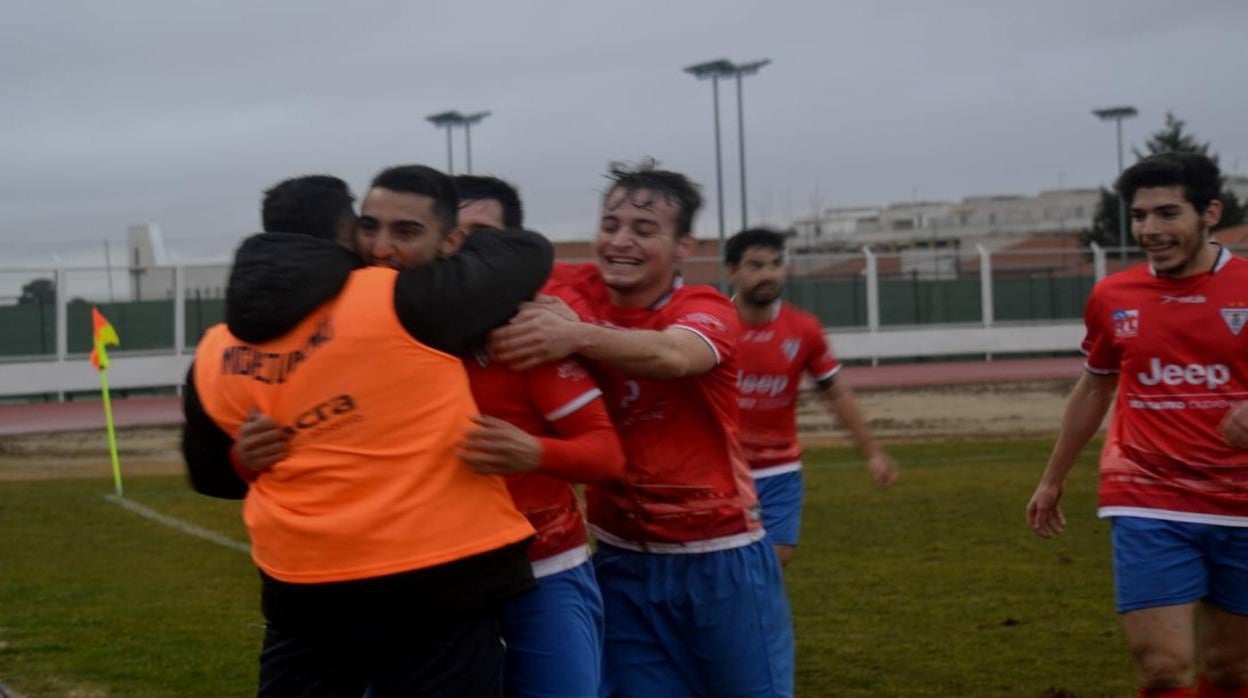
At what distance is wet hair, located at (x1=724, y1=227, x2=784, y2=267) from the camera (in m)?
9.23

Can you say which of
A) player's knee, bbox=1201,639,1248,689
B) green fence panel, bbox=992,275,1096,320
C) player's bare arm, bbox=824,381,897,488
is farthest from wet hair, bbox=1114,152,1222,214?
green fence panel, bbox=992,275,1096,320

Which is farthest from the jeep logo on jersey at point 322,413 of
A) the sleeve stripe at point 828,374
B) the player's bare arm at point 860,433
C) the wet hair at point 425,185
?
the sleeve stripe at point 828,374

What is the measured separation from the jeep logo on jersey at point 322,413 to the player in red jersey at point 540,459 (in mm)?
52

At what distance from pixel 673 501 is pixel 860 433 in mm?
3533

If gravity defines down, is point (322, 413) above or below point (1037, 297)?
above

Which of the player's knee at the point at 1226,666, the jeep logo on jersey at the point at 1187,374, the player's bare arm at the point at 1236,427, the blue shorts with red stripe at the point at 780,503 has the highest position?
the jeep logo on jersey at the point at 1187,374

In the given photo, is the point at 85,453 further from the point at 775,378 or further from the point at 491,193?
the point at 491,193

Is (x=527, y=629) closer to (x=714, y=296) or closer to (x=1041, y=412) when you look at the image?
(x=714, y=296)

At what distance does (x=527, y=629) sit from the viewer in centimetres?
416

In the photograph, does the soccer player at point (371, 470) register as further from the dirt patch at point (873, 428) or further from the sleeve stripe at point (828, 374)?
the dirt patch at point (873, 428)

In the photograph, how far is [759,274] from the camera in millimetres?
9266

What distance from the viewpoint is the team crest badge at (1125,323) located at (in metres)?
6.27

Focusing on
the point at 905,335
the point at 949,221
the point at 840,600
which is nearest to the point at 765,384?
the point at 840,600

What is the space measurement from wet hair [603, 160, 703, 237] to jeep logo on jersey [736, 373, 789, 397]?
169 inches
